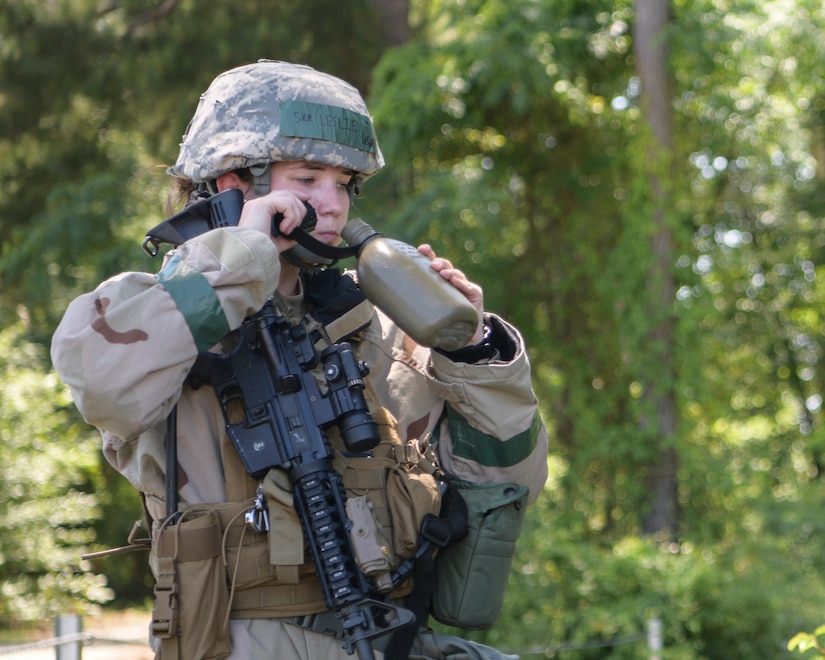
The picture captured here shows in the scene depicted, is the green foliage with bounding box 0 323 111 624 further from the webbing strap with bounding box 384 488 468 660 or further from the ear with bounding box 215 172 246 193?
the webbing strap with bounding box 384 488 468 660

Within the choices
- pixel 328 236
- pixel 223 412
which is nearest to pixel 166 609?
pixel 223 412

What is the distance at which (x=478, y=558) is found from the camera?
7.79 ft

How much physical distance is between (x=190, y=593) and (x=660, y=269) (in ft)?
18.9

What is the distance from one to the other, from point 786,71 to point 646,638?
170 inches

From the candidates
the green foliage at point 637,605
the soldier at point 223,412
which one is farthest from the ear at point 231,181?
the green foliage at point 637,605

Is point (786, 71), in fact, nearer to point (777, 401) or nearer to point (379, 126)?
point (379, 126)

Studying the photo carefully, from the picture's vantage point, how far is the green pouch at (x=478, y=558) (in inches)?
93.1

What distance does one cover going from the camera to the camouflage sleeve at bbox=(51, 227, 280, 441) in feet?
6.48

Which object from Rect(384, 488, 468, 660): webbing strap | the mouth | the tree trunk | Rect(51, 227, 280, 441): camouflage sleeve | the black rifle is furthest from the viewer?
the tree trunk

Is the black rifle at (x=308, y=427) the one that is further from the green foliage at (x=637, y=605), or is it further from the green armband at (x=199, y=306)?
the green foliage at (x=637, y=605)

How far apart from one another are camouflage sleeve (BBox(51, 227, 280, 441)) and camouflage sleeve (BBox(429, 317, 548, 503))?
0.49 m

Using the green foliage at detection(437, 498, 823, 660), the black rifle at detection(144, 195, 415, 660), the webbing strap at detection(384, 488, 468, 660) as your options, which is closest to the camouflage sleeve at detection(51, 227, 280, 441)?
the black rifle at detection(144, 195, 415, 660)

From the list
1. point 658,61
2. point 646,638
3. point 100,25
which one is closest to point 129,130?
point 100,25

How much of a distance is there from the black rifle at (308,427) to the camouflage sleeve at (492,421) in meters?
0.22
